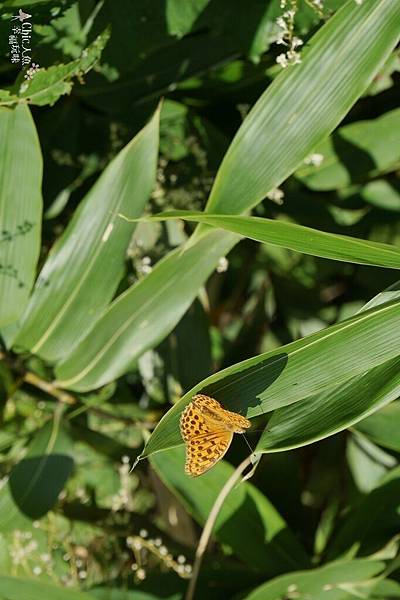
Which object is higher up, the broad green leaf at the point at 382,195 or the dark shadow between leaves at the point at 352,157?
the dark shadow between leaves at the point at 352,157

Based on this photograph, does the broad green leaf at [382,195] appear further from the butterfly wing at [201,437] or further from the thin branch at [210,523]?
the butterfly wing at [201,437]

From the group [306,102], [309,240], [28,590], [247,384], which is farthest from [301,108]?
[28,590]

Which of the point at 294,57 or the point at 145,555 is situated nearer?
the point at 294,57

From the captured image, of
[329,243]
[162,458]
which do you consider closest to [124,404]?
[162,458]

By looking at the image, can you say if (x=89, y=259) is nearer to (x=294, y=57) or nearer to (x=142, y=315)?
(x=142, y=315)

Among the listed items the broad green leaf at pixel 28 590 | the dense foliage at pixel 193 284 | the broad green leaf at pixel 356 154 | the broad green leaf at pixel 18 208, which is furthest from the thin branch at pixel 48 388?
the broad green leaf at pixel 356 154

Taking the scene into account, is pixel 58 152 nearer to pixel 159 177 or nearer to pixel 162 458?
pixel 159 177
